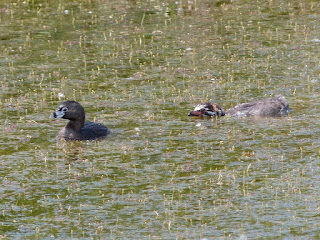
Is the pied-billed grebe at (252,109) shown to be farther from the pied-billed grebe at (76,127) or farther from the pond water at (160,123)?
the pied-billed grebe at (76,127)

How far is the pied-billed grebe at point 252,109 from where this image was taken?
63.4ft

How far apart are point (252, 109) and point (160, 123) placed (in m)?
2.24

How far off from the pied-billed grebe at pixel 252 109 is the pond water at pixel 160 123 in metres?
0.24

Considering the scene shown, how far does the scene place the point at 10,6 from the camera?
32844 millimetres

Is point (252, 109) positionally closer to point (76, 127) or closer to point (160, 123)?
point (160, 123)

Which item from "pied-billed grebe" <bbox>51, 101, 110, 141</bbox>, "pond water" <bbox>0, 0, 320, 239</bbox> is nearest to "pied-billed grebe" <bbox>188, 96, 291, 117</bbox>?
"pond water" <bbox>0, 0, 320, 239</bbox>

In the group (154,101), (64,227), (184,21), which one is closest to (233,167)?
(64,227)

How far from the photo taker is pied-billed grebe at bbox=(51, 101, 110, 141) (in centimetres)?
1819

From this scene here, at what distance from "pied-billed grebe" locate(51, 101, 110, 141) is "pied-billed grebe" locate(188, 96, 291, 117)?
243cm

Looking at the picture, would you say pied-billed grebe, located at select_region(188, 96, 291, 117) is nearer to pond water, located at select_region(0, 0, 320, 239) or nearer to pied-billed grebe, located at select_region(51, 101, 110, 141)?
pond water, located at select_region(0, 0, 320, 239)

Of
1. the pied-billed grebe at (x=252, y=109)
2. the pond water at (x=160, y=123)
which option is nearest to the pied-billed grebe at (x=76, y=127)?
the pond water at (x=160, y=123)

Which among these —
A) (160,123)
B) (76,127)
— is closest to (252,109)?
(160,123)

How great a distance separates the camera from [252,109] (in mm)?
19375

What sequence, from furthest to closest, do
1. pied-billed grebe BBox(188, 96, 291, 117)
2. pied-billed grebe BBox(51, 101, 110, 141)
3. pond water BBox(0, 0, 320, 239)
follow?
pied-billed grebe BBox(188, 96, 291, 117), pied-billed grebe BBox(51, 101, 110, 141), pond water BBox(0, 0, 320, 239)
